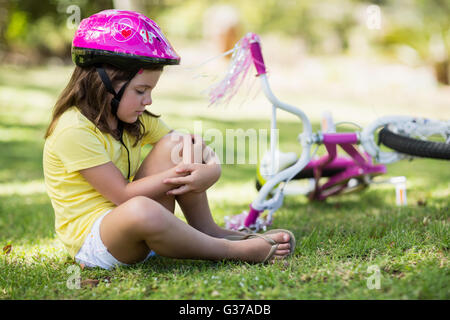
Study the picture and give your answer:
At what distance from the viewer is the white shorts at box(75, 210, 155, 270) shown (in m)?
2.11

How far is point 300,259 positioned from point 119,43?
130cm

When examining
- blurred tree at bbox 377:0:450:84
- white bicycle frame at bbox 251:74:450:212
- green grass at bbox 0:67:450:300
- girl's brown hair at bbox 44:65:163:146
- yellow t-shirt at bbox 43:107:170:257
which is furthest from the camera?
blurred tree at bbox 377:0:450:84

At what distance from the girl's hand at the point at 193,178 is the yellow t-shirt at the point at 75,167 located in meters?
0.32

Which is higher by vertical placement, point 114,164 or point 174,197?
point 114,164

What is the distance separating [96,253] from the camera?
7.01 feet

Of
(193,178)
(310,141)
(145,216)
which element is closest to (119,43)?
(193,178)

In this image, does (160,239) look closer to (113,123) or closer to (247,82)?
(113,123)

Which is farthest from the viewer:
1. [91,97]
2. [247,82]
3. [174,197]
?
[247,82]

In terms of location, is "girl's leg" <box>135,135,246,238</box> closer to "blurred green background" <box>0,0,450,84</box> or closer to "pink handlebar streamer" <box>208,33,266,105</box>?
"pink handlebar streamer" <box>208,33,266,105</box>

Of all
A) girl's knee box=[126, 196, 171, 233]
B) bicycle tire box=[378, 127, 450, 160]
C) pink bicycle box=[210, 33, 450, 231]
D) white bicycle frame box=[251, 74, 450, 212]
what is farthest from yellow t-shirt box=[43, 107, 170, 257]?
bicycle tire box=[378, 127, 450, 160]

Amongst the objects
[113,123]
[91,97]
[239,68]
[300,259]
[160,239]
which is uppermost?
[239,68]

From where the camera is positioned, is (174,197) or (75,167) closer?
(75,167)

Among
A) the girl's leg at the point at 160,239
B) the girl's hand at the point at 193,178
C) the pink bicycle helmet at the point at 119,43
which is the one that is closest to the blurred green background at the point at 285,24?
the pink bicycle helmet at the point at 119,43

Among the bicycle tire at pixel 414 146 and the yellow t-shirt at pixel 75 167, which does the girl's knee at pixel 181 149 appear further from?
the bicycle tire at pixel 414 146
